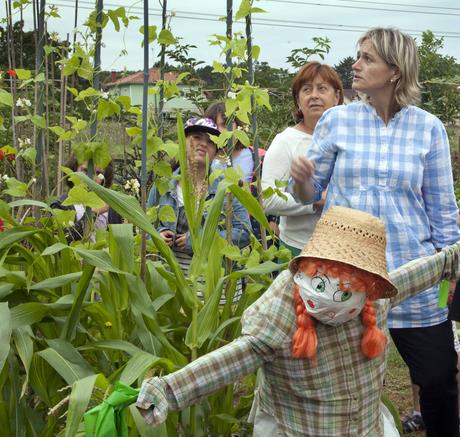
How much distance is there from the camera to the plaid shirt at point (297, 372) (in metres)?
2.12

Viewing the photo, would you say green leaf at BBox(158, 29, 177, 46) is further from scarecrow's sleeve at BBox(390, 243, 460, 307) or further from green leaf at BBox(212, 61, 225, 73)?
scarecrow's sleeve at BBox(390, 243, 460, 307)

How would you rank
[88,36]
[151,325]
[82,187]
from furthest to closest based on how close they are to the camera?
[88,36]
[82,187]
[151,325]

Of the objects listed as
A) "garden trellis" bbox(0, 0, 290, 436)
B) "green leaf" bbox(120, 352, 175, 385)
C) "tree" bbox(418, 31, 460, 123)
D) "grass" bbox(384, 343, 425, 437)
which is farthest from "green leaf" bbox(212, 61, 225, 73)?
"tree" bbox(418, 31, 460, 123)

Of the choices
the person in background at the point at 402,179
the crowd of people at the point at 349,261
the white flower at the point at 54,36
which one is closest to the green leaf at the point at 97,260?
the crowd of people at the point at 349,261

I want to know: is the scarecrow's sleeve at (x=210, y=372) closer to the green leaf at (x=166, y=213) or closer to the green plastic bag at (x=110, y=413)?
the green plastic bag at (x=110, y=413)

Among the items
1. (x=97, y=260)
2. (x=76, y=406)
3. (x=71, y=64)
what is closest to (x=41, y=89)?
(x=71, y=64)

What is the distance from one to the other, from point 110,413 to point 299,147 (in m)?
2.04

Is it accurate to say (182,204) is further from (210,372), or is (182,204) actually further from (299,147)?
(210,372)

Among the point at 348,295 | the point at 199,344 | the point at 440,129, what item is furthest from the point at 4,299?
the point at 440,129

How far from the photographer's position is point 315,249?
2.15m

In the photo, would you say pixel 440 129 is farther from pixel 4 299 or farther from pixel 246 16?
pixel 4 299

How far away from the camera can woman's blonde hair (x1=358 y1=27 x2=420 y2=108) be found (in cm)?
301

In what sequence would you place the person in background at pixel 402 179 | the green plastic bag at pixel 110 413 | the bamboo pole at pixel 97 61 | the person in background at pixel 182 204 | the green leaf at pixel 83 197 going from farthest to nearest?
the person in background at pixel 182 204 → the person in background at pixel 402 179 → the bamboo pole at pixel 97 61 → the green leaf at pixel 83 197 → the green plastic bag at pixel 110 413

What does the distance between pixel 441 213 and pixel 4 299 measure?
4.96 ft
